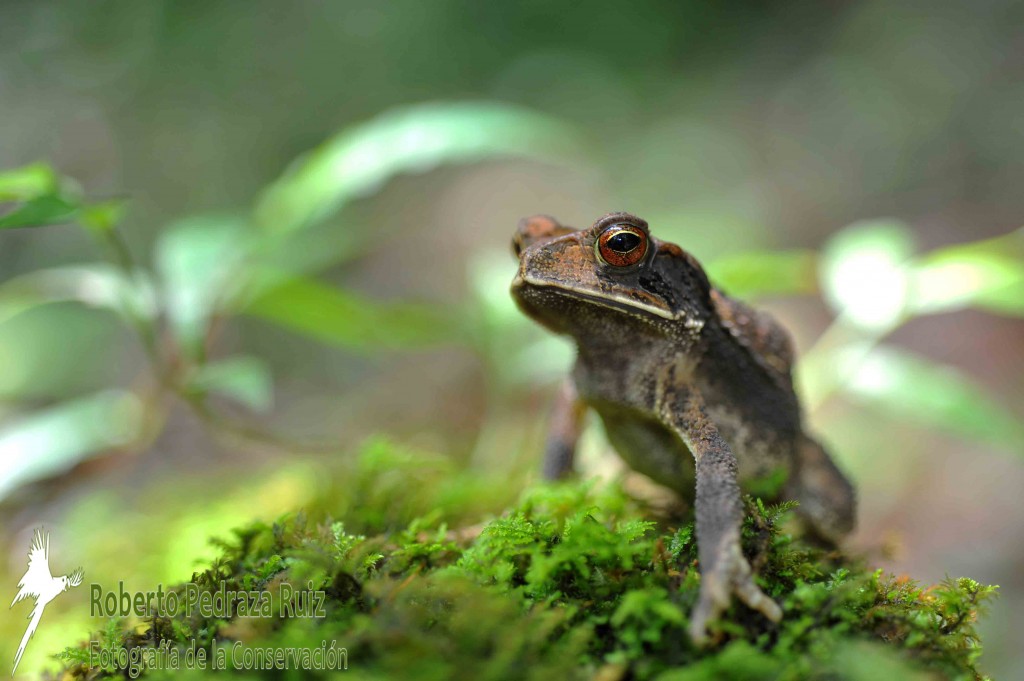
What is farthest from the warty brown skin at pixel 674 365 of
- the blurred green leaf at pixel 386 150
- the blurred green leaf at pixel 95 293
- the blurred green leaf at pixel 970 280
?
the blurred green leaf at pixel 95 293

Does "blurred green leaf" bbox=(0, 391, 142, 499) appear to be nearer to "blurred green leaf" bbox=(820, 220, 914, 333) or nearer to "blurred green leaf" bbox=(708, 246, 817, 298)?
"blurred green leaf" bbox=(708, 246, 817, 298)

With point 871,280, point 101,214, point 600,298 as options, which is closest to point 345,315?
point 101,214

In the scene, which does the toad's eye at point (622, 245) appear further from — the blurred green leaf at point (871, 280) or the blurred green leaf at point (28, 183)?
the blurred green leaf at point (28, 183)

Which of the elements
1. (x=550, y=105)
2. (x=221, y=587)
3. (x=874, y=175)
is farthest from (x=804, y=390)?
(x=550, y=105)

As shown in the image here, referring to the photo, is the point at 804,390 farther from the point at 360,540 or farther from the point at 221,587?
the point at 221,587

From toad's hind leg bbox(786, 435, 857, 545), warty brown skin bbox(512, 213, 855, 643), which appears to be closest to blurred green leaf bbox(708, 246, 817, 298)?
warty brown skin bbox(512, 213, 855, 643)

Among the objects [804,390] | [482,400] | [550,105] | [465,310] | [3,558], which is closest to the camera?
[3,558]
